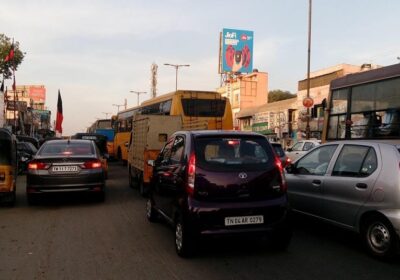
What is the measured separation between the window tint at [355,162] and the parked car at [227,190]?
1.18m

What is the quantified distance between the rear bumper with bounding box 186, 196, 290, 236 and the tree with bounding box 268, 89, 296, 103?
248ft

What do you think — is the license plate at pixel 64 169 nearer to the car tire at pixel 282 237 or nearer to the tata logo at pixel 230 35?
the car tire at pixel 282 237

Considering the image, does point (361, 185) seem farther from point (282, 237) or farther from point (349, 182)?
point (282, 237)

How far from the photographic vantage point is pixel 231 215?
594 cm

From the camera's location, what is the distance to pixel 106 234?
25.1ft

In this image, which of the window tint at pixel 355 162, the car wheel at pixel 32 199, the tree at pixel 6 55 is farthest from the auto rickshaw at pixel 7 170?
the tree at pixel 6 55

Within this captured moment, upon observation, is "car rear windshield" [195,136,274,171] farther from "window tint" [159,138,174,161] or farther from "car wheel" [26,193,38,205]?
"car wheel" [26,193,38,205]

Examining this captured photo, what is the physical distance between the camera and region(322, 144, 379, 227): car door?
6.33 meters

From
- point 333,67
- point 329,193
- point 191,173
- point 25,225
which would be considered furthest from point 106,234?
point 333,67

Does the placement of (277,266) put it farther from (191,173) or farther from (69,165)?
(69,165)

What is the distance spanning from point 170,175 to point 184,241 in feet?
3.89

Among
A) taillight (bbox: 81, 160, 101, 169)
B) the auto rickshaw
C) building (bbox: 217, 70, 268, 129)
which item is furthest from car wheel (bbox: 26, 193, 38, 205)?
building (bbox: 217, 70, 268, 129)

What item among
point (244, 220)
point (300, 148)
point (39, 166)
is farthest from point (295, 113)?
point (244, 220)

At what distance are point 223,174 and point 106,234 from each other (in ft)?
8.92
